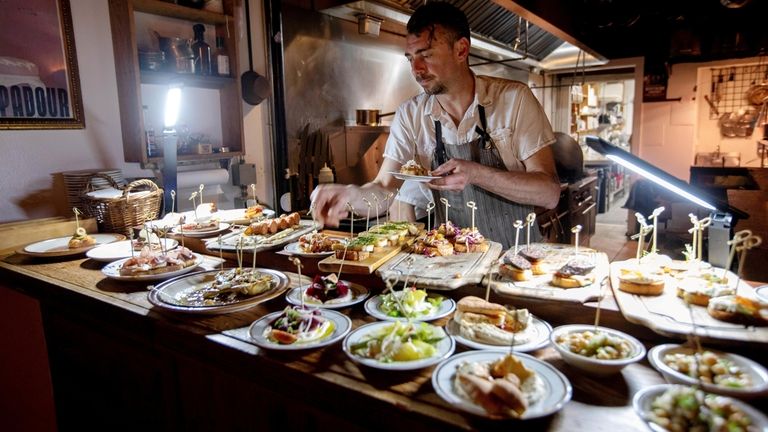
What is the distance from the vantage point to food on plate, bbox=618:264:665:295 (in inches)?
73.4

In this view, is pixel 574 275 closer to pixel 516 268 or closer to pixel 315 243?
pixel 516 268

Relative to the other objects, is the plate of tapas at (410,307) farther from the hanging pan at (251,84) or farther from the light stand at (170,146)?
the hanging pan at (251,84)

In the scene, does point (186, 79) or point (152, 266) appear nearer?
point (152, 266)

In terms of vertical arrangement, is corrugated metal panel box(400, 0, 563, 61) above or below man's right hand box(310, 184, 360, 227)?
above

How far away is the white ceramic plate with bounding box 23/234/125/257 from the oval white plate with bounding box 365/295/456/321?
2147 millimetres

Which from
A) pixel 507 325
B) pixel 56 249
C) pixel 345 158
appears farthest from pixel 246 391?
pixel 345 158

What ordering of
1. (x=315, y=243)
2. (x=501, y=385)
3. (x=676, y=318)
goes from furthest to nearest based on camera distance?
(x=315, y=243) → (x=676, y=318) → (x=501, y=385)

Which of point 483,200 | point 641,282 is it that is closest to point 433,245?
point 641,282

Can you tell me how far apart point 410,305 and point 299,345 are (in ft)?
1.58

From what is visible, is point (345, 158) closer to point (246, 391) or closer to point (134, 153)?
point (134, 153)

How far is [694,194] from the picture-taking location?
214 centimetres

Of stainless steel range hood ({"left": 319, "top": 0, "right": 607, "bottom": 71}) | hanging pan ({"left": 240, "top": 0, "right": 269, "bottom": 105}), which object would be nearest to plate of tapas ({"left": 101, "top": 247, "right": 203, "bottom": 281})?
hanging pan ({"left": 240, "top": 0, "right": 269, "bottom": 105})

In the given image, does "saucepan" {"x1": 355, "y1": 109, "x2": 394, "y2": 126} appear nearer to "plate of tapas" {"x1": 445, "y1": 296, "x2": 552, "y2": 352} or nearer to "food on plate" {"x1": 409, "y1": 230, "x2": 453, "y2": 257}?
"food on plate" {"x1": 409, "y1": 230, "x2": 453, "y2": 257}

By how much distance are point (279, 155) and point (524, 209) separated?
257cm
